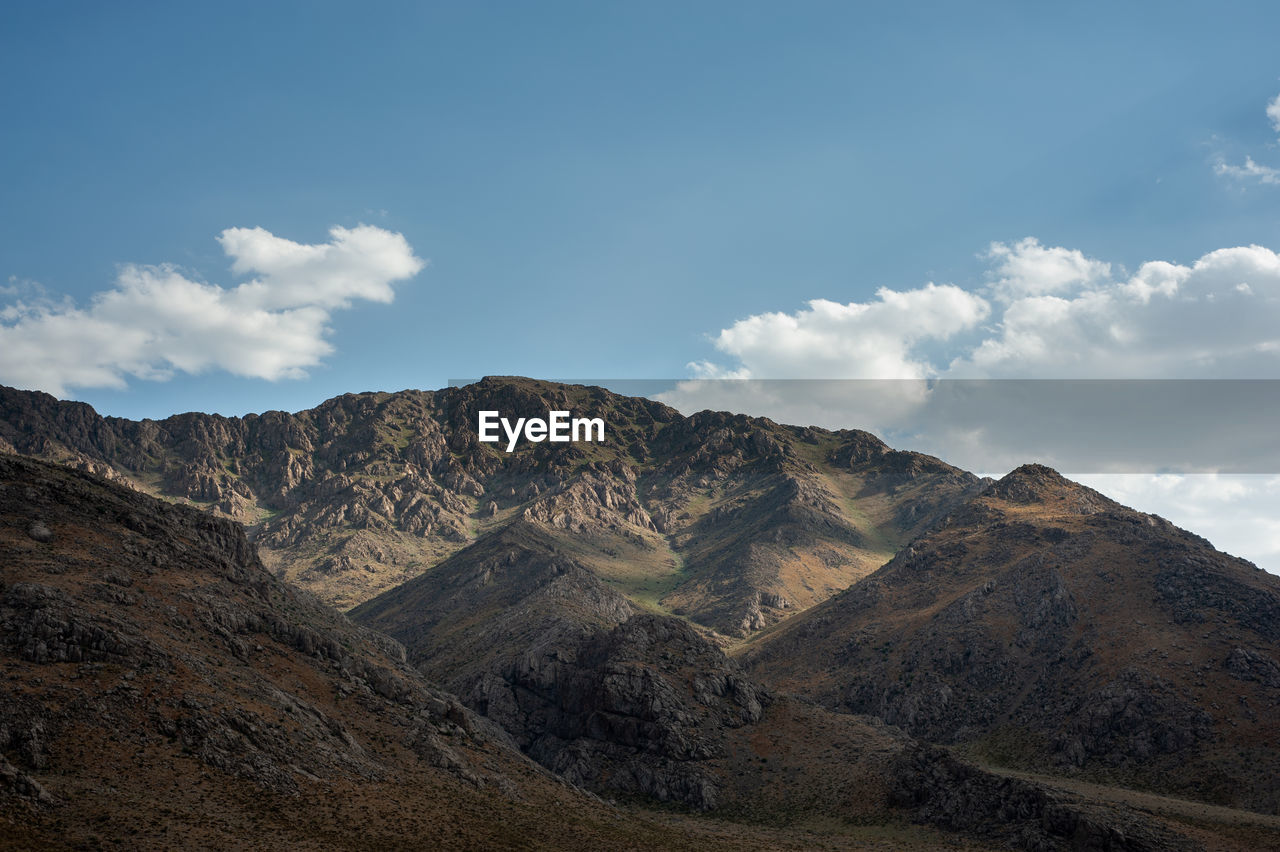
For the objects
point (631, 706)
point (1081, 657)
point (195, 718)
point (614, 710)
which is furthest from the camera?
point (1081, 657)

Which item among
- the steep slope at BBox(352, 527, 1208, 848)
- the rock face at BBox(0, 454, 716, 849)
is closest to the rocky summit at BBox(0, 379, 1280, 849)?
the rock face at BBox(0, 454, 716, 849)

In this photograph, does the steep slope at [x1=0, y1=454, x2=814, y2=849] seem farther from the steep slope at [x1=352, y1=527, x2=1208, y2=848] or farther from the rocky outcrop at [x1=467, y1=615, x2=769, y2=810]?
the rocky outcrop at [x1=467, y1=615, x2=769, y2=810]

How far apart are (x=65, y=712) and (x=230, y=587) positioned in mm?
34100

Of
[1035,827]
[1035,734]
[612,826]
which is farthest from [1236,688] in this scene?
[612,826]

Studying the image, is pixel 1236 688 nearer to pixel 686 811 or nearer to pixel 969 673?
pixel 969 673

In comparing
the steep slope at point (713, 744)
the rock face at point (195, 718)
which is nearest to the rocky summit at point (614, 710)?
the rock face at point (195, 718)

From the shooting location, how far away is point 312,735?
79688mm

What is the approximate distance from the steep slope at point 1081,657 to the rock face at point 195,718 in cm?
7900

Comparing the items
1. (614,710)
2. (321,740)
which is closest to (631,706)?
(614,710)

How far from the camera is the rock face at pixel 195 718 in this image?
202ft

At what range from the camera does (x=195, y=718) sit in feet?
236

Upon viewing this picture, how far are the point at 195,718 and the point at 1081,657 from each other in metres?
137

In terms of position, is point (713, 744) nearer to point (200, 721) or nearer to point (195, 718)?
point (200, 721)

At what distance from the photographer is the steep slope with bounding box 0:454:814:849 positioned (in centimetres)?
6169
